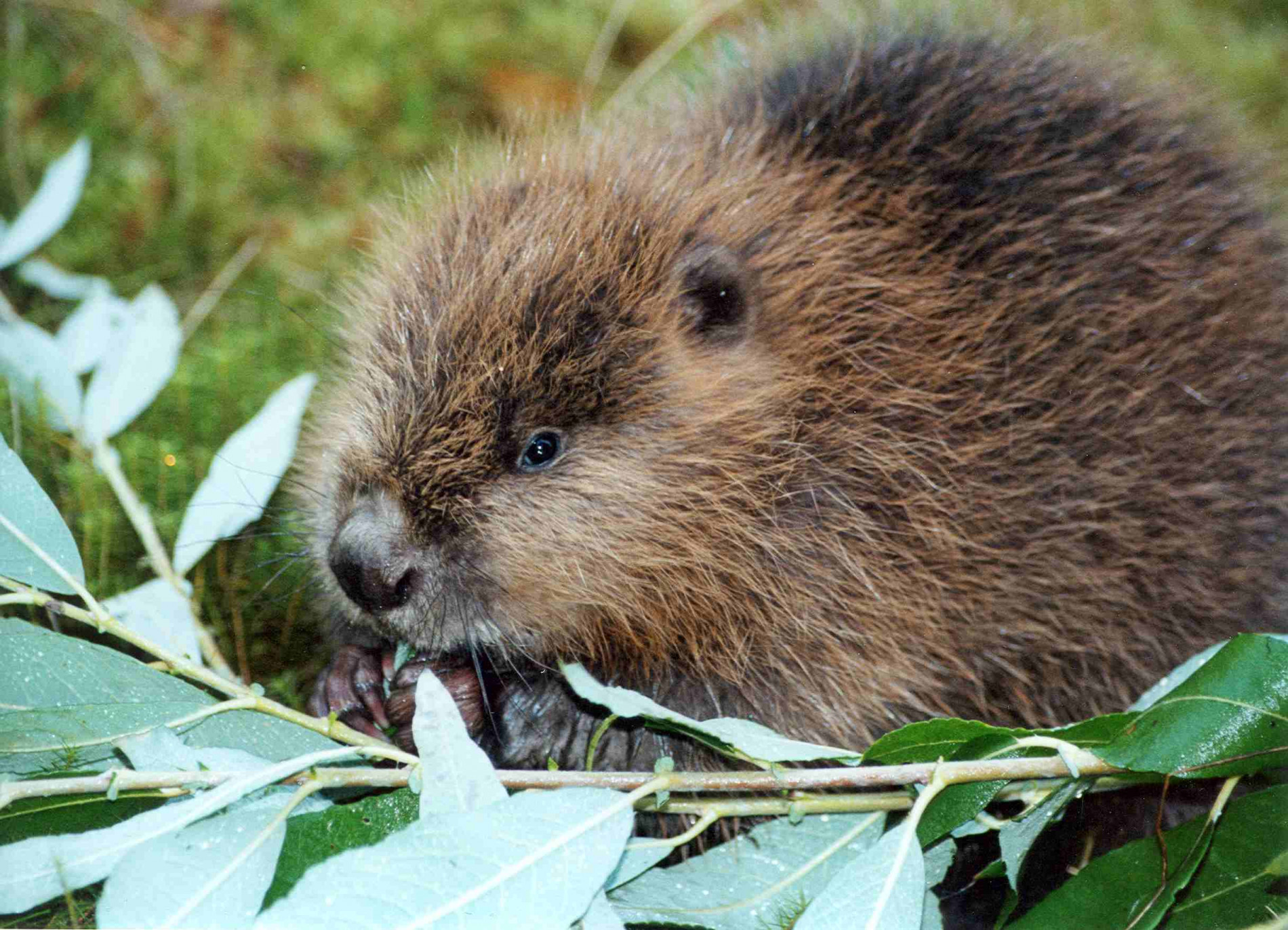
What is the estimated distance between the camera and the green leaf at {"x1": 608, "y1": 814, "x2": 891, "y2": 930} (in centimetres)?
193

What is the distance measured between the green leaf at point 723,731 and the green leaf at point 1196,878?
373 mm

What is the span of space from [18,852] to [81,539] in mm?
959

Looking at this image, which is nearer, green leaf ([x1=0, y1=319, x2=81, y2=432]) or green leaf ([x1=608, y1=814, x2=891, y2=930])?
green leaf ([x1=608, y1=814, x2=891, y2=930])

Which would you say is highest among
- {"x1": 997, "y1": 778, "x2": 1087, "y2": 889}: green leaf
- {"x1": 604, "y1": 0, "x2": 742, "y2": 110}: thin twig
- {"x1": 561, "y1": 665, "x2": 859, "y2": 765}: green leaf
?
{"x1": 604, "y1": 0, "x2": 742, "y2": 110}: thin twig

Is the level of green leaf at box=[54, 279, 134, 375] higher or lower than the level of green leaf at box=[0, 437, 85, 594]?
higher

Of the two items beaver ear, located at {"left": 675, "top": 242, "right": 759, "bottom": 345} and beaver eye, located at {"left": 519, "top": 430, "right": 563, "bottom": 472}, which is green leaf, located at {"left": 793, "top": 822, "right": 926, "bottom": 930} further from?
beaver ear, located at {"left": 675, "top": 242, "right": 759, "bottom": 345}

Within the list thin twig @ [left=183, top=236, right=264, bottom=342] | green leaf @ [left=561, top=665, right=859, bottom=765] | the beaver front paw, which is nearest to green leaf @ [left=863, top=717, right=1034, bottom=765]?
green leaf @ [left=561, top=665, right=859, bottom=765]

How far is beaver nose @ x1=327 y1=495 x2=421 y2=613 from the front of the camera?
2.01 metres

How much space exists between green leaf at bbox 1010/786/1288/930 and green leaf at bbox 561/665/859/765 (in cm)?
37

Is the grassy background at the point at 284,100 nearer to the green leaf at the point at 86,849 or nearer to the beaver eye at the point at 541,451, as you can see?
the beaver eye at the point at 541,451

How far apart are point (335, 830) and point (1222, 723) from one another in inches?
50.1

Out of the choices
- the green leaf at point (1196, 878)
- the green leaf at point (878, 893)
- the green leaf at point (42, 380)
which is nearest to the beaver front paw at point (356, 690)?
the green leaf at point (42, 380)

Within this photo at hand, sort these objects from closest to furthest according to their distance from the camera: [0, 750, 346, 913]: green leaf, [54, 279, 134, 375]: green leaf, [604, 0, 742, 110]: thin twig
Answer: [0, 750, 346, 913]: green leaf → [54, 279, 134, 375]: green leaf → [604, 0, 742, 110]: thin twig

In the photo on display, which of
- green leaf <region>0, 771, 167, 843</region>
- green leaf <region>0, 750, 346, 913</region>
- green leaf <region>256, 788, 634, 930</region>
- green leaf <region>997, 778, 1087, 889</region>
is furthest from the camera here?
green leaf <region>997, 778, 1087, 889</region>
